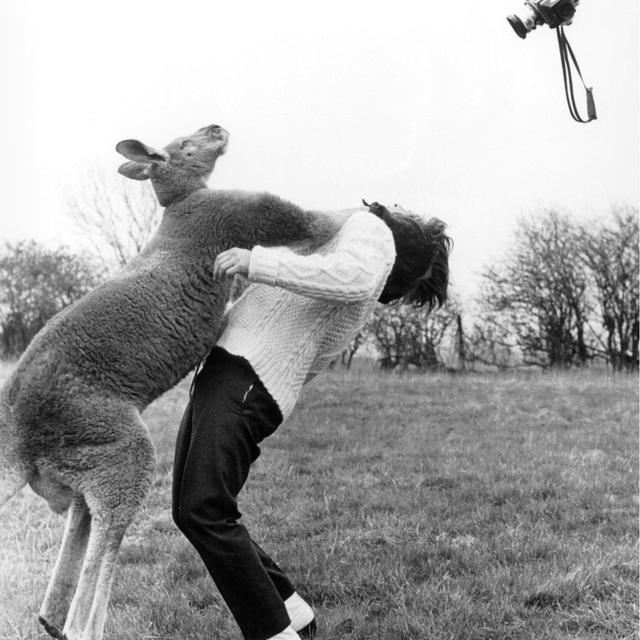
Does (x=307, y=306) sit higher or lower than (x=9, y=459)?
higher

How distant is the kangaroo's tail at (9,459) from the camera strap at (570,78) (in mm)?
2319

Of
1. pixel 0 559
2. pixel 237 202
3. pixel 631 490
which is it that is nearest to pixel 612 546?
pixel 631 490

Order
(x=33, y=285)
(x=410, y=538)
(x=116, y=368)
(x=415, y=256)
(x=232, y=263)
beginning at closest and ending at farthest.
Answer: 1. (x=232, y=263)
2. (x=116, y=368)
3. (x=415, y=256)
4. (x=410, y=538)
5. (x=33, y=285)

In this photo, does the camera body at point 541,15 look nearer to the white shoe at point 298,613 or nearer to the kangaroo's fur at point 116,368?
the kangaroo's fur at point 116,368

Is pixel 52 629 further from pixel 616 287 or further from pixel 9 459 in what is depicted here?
pixel 616 287

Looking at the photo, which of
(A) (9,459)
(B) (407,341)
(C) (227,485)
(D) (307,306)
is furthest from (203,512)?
(B) (407,341)

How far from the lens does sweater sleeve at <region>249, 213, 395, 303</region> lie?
98.2 inches

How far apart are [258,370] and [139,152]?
0.94 m

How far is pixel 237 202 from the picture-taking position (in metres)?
2.80

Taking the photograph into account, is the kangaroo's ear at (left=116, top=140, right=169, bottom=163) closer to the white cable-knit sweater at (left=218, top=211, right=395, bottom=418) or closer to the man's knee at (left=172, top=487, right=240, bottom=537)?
the white cable-knit sweater at (left=218, top=211, right=395, bottom=418)

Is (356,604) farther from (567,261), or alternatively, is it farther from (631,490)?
(567,261)

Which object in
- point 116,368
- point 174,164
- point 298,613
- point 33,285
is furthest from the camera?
point 33,285

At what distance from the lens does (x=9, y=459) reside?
8.50 feet

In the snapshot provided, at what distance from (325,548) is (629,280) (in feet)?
43.0
